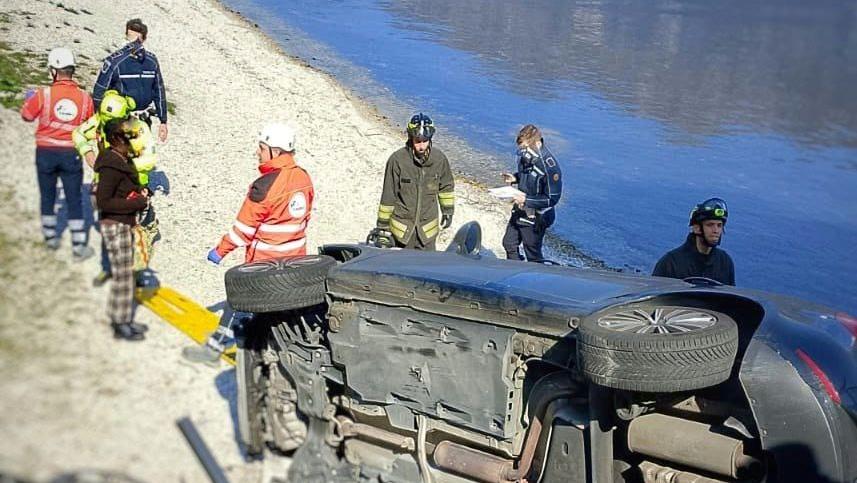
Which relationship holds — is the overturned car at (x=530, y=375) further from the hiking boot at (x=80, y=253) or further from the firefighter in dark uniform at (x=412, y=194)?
the hiking boot at (x=80, y=253)

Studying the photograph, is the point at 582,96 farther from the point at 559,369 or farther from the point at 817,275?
the point at 559,369

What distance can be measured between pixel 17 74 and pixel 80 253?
19.6ft

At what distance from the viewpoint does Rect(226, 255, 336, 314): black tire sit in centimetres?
511

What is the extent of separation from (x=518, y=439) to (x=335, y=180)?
9.10m

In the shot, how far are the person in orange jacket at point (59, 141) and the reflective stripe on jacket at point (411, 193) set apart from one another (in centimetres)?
253

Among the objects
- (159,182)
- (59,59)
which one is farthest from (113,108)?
(159,182)

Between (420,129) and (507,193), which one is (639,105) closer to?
(507,193)

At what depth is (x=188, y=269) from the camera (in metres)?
8.74

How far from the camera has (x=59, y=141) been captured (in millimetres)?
7758

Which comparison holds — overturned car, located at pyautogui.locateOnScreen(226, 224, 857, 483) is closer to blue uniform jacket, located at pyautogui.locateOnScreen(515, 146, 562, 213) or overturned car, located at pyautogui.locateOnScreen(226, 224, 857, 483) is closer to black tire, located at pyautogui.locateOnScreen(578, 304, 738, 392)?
black tire, located at pyautogui.locateOnScreen(578, 304, 738, 392)

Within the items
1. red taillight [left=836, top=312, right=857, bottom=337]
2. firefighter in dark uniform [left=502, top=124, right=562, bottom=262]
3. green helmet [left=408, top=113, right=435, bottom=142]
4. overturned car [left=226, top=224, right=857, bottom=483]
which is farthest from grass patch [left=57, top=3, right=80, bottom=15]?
red taillight [left=836, top=312, right=857, bottom=337]

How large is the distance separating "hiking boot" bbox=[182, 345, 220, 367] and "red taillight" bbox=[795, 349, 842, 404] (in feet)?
13.7

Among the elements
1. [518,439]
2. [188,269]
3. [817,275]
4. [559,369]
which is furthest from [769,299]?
[817,275]

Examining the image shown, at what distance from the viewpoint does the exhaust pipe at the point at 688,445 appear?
405 centimetres
